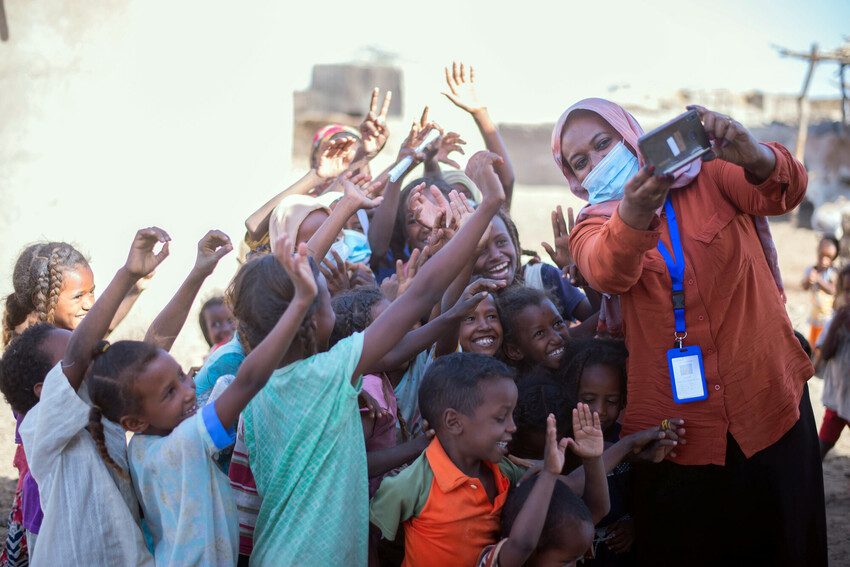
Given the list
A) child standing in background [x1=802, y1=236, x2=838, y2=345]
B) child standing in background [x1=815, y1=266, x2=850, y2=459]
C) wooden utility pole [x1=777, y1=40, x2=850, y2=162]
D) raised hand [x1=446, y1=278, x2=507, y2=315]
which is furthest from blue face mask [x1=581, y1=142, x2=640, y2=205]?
wooden utility pole [x1=777, y1=40, x2=850, y2=162]

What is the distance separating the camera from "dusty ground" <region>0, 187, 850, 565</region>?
5.31m

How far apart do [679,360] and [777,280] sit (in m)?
0.46

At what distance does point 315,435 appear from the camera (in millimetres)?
2562

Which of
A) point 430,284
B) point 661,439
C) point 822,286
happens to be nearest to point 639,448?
point 661,439

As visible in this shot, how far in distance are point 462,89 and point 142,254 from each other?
1940 millimetres

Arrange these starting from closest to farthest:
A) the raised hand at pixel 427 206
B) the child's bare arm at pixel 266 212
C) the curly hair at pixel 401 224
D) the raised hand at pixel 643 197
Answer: the raised hand at pixel 643 197 < the raised hand at pixel 427 206 < the curly hair at pixel 401 224 < the child's bare arm at pixel 266 212

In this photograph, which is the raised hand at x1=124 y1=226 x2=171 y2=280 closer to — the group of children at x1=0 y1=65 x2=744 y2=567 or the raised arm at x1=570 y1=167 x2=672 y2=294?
the group of children at x1=0 y1=65 x2=744 y2=567

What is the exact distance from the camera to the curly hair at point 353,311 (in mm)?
3312

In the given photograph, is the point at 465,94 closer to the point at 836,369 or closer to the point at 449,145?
the point at 449,145

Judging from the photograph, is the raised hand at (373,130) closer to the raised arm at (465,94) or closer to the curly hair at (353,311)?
the raised arm at (465,94)

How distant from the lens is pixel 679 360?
2.87 meters

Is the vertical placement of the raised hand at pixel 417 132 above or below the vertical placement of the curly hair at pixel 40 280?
above

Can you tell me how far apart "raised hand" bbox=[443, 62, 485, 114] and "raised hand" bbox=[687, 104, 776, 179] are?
66.8 inches

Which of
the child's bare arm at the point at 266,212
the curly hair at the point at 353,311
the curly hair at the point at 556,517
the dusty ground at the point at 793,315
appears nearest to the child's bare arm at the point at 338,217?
the curly hair at the point at 353,311
